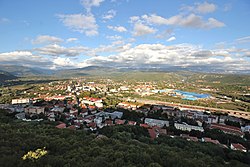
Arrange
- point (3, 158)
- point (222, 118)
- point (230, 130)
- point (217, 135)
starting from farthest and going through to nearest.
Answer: point (222, 118), point (230, 130), point (217, 135), point (3, 158)

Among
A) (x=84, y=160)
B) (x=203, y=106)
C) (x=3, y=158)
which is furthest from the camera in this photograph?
(x=203, y=106)

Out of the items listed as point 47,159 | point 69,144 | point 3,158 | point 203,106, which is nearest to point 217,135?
point 69,144

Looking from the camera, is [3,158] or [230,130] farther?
[230,130]

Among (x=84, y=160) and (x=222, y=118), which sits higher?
(x=84, y=160)

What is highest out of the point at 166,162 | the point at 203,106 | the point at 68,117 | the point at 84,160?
the point at 84,160

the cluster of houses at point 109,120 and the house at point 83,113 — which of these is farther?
the house at point 83,113

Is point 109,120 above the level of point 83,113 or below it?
above


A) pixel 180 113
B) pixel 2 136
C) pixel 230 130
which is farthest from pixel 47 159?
pixel 180 113

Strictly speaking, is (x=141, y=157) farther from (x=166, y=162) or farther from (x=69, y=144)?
(x=69, y=144)

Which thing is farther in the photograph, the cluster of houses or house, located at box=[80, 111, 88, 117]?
house, located at box=[80, 111, 88, 117]

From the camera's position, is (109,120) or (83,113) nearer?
(109,120)
